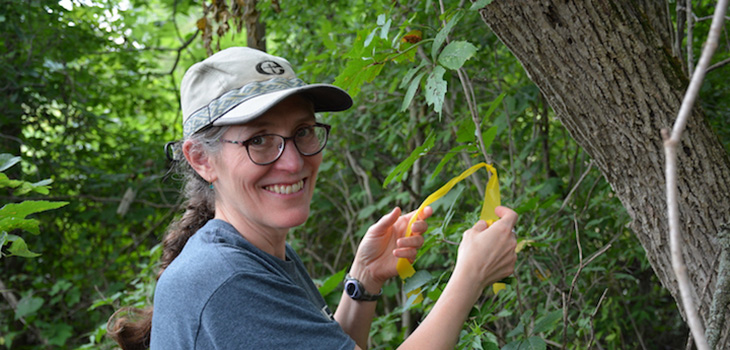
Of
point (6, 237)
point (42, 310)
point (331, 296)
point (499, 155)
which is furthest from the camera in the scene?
point (42, 310)

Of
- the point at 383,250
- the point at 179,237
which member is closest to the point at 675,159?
the point at 383,250

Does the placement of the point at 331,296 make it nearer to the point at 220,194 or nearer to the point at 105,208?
the point at 220,194

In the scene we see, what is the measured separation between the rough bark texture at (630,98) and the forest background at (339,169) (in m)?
0.35

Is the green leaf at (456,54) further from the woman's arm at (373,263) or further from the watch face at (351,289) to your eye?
the watch face at (351,289)

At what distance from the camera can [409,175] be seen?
4.16m

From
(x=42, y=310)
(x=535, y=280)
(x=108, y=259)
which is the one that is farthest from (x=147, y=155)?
(x=535, y=280)

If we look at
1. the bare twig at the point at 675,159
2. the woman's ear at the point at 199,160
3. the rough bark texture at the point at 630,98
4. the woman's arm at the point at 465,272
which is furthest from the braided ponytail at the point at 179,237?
the bare twig at the point at 675,159

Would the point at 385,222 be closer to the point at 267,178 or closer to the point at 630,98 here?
the point at 267,178

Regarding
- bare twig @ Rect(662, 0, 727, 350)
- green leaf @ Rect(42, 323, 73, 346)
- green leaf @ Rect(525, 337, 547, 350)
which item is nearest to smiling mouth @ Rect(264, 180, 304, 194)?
green leaf @ Rect(525, 337, 547, 350)

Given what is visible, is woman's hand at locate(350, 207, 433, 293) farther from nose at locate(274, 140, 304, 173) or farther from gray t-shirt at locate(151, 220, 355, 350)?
gray t-shirt at locate(151, 220, 355, 350)

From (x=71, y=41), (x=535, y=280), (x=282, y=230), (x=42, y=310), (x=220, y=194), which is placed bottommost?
(x=42, y=310)

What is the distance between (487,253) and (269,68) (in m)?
0.75

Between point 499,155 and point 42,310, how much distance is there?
3675 mm

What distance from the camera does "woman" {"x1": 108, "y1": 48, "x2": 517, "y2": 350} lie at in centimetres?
127
